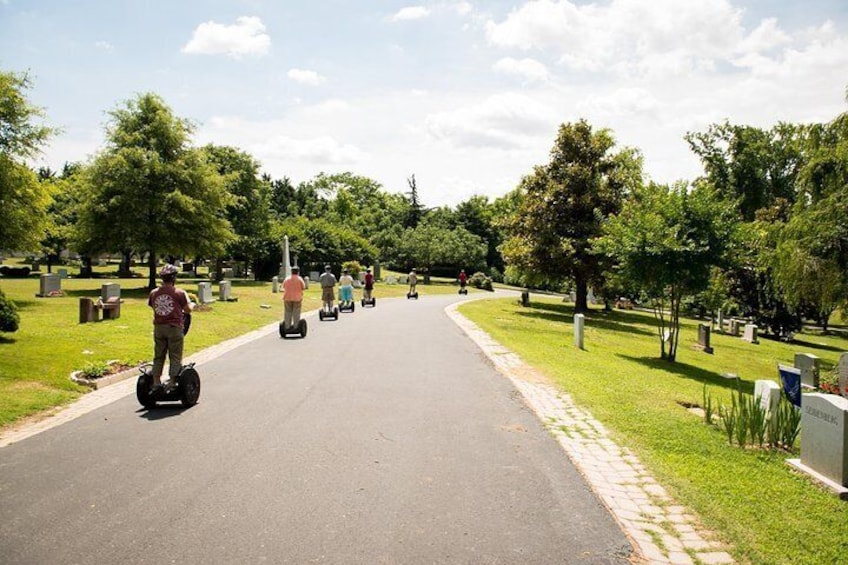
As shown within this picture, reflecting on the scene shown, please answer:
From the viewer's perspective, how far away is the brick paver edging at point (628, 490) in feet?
14.6

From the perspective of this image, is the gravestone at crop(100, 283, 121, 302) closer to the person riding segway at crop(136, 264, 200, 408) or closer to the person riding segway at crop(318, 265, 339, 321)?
the person riding segway at crop(318, 265, 339, 321)

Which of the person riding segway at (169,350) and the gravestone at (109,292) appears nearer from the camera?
the person riding segway at (169,350)

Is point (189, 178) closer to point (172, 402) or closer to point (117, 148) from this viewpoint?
point (117, 148)

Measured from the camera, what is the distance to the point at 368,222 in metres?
90.1

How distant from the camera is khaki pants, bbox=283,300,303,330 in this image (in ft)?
52.2

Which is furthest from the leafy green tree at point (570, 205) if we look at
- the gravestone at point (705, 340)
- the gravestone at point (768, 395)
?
the gravestone at point (768, 395)

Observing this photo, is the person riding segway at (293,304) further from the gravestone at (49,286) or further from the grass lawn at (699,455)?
the gravestone at (49,286)

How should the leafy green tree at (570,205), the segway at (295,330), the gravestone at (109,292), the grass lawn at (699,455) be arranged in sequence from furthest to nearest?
the leafy green tree at (570,205), the gravestone at (109,292), the segway at (295,330), the grass lawn at (699,455)

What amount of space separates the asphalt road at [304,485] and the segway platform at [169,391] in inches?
6.8

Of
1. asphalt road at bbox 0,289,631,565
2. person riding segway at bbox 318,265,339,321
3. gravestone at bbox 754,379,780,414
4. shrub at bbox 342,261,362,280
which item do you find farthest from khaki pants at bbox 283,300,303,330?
shrub at bbox 342,261,362,280

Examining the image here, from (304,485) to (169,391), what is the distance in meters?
3.86

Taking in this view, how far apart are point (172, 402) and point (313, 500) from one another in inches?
184

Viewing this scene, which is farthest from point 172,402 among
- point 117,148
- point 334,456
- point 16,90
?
point 117,148

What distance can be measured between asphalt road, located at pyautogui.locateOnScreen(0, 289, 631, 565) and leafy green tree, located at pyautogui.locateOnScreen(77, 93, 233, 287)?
24949 mm
